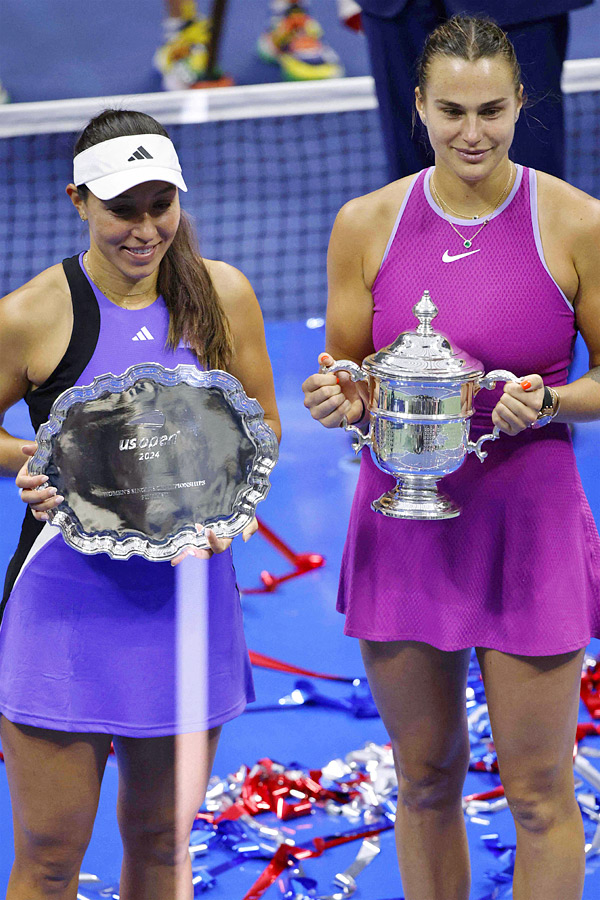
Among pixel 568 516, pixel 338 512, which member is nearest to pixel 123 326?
pixel 568 516

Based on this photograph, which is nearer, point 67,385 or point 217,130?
point 67,385

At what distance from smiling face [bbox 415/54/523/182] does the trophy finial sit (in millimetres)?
266

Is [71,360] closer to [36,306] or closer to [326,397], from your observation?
[36,306]

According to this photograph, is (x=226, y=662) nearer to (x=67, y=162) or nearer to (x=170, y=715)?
(x=170, y=715)

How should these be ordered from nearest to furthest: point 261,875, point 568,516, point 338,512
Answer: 1. point 568,516
2. point 261,875
3. point 338,512

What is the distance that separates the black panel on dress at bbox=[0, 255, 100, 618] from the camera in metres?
2.30

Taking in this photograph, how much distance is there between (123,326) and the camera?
2.33 m

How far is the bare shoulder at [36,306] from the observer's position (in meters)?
2.29

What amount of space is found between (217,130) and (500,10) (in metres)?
6.40

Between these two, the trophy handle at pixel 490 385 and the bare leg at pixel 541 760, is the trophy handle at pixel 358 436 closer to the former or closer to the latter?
the trophy handle at pixel 490 385

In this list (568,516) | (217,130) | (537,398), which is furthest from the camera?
(217,130)

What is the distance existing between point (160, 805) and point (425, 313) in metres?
1.09

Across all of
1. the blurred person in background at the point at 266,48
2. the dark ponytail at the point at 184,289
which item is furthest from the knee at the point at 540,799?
the blurred person in background at the point at 266,48

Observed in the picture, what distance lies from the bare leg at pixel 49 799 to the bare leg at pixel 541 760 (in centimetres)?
81
